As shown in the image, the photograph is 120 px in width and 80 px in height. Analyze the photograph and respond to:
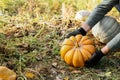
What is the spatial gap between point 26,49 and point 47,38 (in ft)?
1.43

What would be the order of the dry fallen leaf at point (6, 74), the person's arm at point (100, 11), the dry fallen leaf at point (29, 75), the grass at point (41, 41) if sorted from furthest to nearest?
the person's arm at point (100, 11), the grass at point (41, 41), the dry fallen leaf at point (29, 75), the dry fallen leaf at point (6, 74)

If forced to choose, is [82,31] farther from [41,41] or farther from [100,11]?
[41,41]

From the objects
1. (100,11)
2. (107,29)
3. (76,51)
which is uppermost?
(100,11)

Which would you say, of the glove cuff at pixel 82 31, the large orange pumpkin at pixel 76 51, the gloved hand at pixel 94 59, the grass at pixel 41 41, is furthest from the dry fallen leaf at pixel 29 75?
the glove cuff at pixel 82 31

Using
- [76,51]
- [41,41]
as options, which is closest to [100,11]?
[76,51]

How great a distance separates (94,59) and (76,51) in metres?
0.20

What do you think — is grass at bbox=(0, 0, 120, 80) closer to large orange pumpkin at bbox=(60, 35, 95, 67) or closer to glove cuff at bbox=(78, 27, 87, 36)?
large orange pumpkin at bbox=(60, 35, 95, 67)

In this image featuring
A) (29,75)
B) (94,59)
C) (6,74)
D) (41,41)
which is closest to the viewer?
(6,74)

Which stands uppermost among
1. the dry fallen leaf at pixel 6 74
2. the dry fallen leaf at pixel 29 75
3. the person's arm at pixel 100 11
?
the person's arm at pixel 100 11

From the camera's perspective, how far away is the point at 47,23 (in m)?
4.83

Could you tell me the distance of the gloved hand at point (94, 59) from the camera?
3.83 meters

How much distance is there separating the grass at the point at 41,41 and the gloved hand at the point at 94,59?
0.06 metres

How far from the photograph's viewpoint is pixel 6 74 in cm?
337

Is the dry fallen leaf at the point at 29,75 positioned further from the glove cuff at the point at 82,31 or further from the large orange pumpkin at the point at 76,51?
the glove cuff at the point at 82,31
